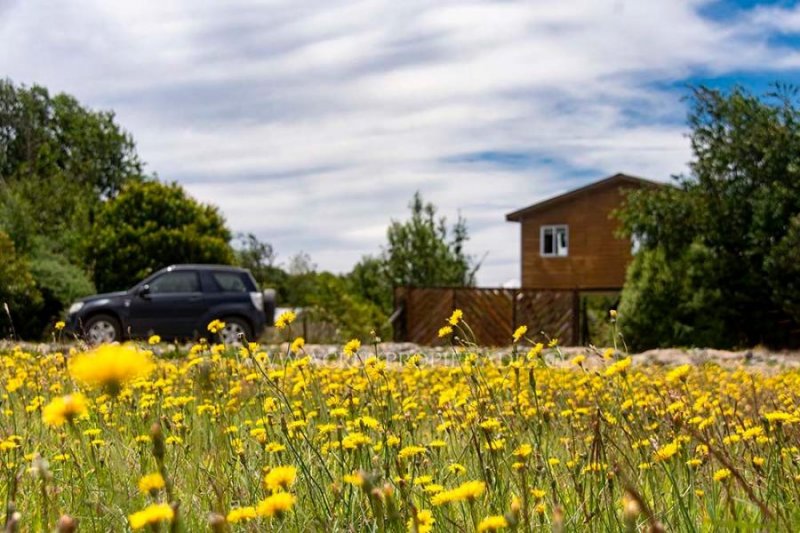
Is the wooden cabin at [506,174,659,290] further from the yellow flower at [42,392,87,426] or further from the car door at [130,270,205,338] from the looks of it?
the yellow flower at [42,392,87,426]

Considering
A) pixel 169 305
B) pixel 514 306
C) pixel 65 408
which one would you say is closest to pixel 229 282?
pixel 169 305

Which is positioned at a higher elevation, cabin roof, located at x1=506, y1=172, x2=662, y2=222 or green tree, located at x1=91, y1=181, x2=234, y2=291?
cabin roof, located at x1=506, y1=172, x2=662, y2=222

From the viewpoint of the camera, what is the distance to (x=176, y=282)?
1995cm

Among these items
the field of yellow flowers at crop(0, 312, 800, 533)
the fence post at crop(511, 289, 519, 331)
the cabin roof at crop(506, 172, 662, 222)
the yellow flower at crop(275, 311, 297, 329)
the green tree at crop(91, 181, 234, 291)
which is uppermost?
the cabin roof at crop(506, 172, 662, 222)

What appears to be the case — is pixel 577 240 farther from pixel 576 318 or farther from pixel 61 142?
pixel 61 142

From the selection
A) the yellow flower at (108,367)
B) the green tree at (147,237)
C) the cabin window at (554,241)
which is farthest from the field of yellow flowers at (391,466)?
the cabin window at (554,241)

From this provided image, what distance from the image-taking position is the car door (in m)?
19.6

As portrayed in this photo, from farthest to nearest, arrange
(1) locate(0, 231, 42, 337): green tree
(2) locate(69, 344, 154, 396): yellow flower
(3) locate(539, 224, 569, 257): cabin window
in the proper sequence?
(3) locate(539, 224, 569, 257): cabin window → (1) locate(0, 231, 42, 337): green tree → (2) locate(69, 344, 154, 396): yellow flower

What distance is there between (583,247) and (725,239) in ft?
38.1

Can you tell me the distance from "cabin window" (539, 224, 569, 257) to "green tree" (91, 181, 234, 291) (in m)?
11.8

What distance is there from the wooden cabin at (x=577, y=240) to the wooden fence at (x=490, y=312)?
31.4 ft

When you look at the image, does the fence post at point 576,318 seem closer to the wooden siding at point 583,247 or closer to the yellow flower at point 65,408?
the wooden siding at point 583,247

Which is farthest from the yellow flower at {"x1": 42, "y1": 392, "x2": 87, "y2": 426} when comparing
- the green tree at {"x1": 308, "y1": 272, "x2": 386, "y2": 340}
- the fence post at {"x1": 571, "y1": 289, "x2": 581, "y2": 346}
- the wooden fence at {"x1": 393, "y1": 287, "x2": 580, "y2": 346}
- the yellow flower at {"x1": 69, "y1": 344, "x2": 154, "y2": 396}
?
the fence post at {"x1": 571, "y1": 289, "x2": 581, "y2": 346}

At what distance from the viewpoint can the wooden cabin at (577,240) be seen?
34000 mm
